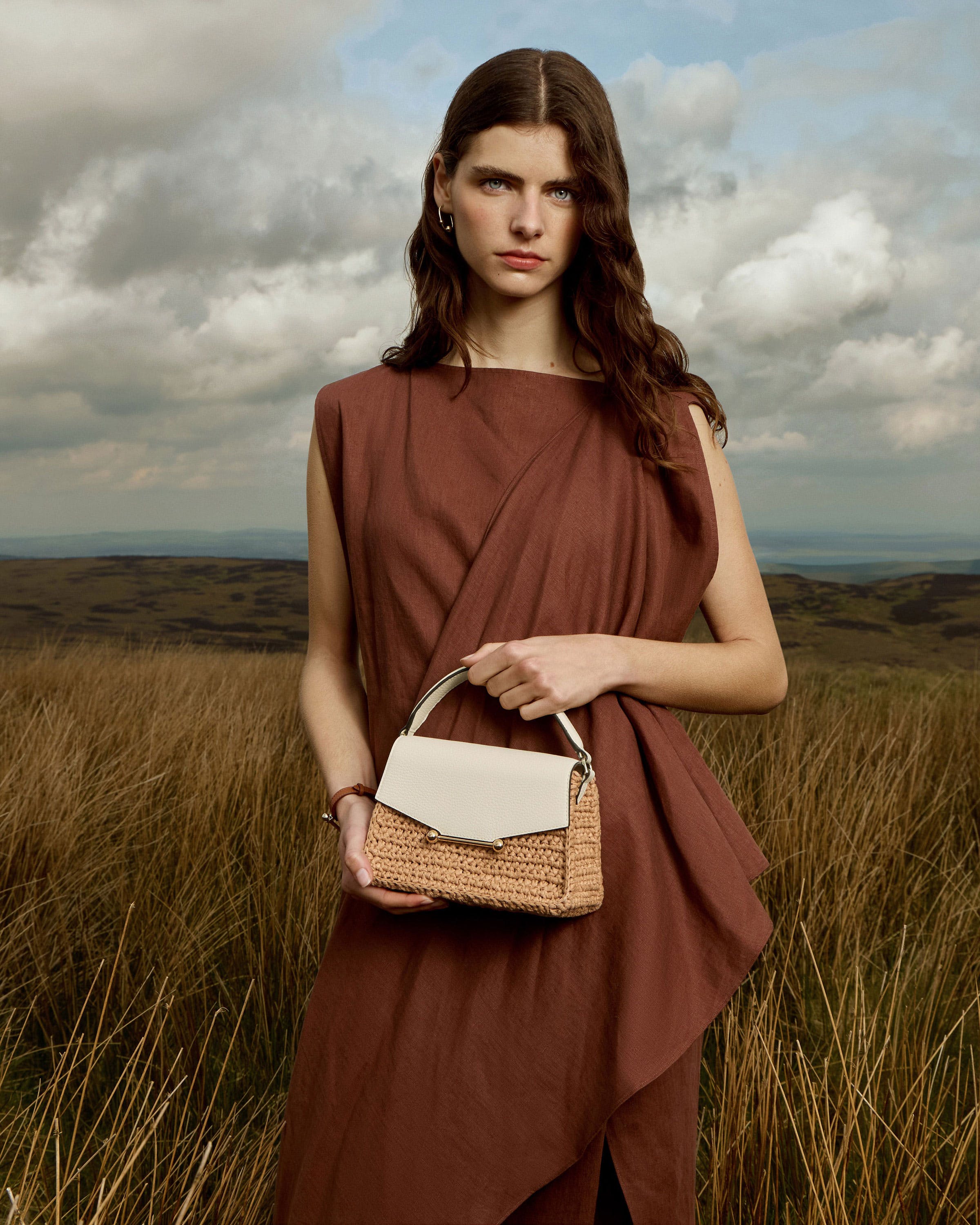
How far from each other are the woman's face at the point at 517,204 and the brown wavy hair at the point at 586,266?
2cm

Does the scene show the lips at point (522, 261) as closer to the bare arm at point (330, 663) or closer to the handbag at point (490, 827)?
the bare arm at point (330, 663)

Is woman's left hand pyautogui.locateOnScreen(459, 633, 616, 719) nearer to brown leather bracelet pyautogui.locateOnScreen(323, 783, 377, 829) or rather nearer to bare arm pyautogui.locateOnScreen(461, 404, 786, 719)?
bare arm pyautogui.locateOnScreen(461, 404, 786, 719)

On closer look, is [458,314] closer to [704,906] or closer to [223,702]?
[704,906]

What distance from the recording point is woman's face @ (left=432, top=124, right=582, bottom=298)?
1.44 metres

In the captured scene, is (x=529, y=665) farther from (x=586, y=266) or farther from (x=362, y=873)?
(x=586, y=266)

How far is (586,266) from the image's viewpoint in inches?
62.1

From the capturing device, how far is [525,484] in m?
1.42

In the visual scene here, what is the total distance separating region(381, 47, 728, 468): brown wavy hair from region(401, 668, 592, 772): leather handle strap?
464mm

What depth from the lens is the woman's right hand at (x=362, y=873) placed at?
119 centimetres

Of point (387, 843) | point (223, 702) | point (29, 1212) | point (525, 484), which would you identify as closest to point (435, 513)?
point (525, 484)

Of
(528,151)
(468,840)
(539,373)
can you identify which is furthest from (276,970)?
(528,151)

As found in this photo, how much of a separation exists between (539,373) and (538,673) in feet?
1.94

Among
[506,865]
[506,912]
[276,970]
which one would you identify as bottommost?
[276,970]

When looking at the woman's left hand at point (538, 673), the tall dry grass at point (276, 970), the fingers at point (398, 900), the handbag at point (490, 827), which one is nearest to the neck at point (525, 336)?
the woman's left hand at point (538, 673)
